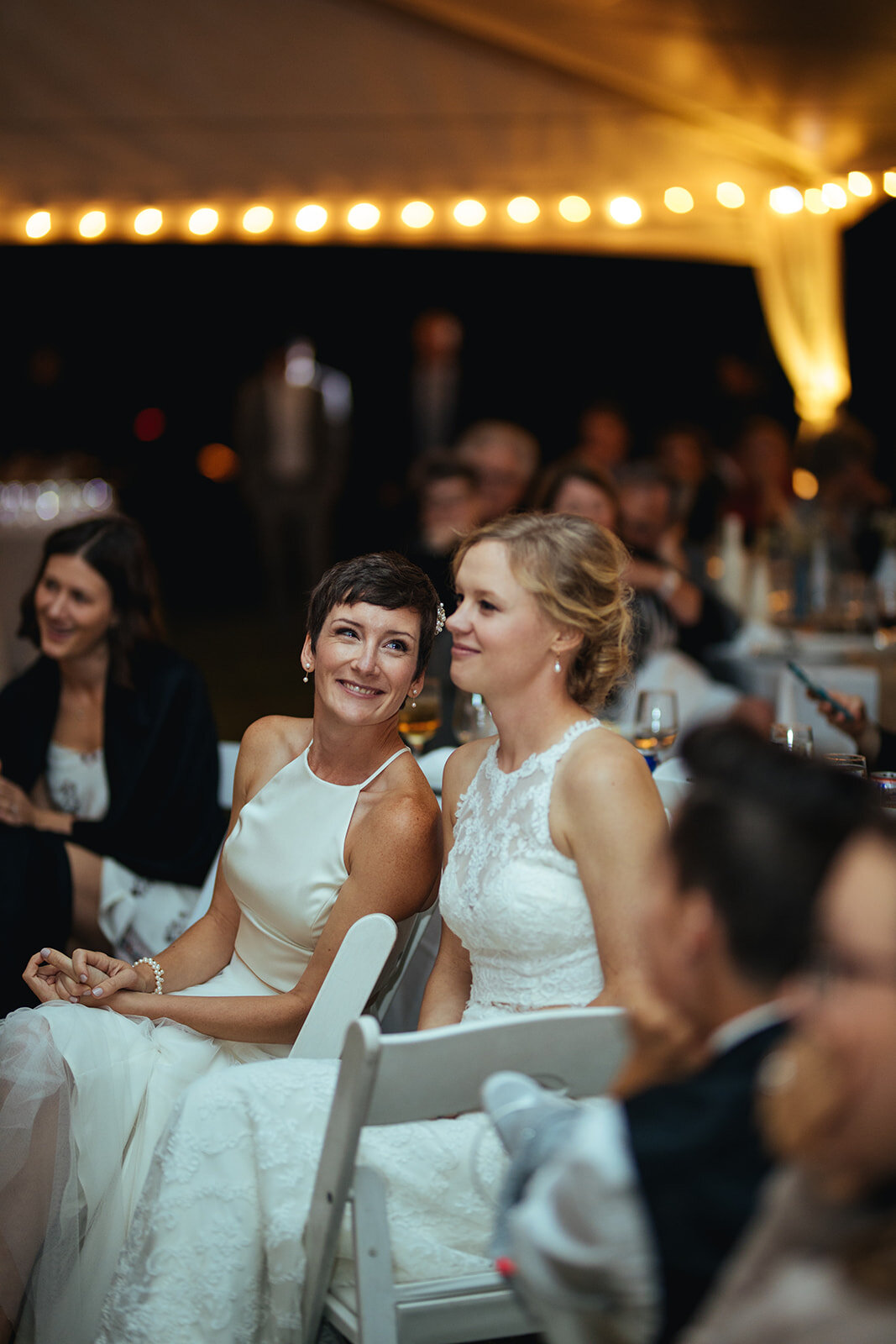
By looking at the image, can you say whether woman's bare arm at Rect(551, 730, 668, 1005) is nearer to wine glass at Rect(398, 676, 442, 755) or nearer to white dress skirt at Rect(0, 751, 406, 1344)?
white dress skirt at Rect(0, 751, 406, 1344)

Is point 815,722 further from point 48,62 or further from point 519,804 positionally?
point 48,62

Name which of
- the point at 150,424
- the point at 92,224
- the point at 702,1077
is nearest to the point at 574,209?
the point at 92,224

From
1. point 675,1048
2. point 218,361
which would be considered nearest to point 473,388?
point 218,361

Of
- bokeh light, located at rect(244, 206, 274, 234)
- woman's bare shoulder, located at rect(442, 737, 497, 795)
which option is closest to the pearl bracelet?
woman's bare shoulder, located at rect(442, 737, 497, 795)

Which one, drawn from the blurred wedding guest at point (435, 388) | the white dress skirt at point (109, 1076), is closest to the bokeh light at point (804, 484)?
the blurred wedding guest at point (435, 388)

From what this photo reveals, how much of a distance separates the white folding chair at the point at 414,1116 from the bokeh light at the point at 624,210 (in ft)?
17.7

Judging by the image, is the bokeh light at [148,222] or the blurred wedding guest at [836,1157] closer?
the blurred wedding guest at [836,1157]

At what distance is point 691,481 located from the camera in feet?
21.3

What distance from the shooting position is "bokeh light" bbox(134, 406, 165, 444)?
12508mm

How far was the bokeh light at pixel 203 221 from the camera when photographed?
234 inches

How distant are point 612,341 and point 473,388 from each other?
1428mm

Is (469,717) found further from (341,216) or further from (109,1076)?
(341,216)

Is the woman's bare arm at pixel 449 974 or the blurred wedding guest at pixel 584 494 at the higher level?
the blurred wedding guest at pixel 584 494

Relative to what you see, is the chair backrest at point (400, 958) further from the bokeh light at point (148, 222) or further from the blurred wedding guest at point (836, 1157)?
the bokeh light at point (148, 222)
